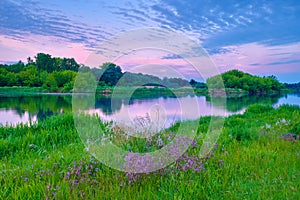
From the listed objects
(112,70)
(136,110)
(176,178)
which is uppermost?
(112,70)

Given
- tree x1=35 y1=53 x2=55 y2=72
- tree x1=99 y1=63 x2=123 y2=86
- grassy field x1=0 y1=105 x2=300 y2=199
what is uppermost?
tree x1=35 y1=53 x2=55 y2=72

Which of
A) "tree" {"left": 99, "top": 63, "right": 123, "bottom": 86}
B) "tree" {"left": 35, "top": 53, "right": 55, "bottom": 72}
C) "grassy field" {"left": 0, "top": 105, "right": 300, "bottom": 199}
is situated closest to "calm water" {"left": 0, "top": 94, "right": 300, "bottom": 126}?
"tree" {"left": 99, "top": 63, "right": 123, "bottom": 86}

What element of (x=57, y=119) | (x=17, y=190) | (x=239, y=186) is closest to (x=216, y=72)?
(x=239, y=186)

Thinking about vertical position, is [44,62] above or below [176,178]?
above

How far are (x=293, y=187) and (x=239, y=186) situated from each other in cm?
68

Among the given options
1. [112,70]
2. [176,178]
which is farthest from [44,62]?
[176,178]

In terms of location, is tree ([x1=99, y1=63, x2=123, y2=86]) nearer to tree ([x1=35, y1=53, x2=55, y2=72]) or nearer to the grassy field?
the grassy field

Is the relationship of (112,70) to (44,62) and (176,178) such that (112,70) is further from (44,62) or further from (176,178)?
(44,62)

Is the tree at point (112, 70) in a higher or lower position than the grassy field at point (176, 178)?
higher

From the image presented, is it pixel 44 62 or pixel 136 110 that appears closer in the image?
pixel 136 110

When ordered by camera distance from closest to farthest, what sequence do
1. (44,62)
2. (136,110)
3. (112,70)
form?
(112,70) < (136,110) < (44,62)

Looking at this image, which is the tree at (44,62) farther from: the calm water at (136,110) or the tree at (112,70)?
the tree at (112,70)

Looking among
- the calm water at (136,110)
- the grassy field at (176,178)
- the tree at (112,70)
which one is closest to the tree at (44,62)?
the calm water at (136,110)

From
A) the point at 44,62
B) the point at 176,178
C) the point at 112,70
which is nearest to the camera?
the point at 176,178
